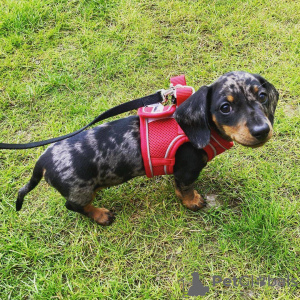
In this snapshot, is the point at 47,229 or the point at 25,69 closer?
the point at 47,229

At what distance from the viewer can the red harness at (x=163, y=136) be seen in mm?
2672

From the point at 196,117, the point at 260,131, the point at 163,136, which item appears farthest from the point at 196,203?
the point at 260,131

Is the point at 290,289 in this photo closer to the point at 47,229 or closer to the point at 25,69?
the point at 47,229

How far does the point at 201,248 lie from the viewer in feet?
10.1

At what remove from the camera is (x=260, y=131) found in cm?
223

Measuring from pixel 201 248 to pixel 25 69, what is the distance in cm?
364

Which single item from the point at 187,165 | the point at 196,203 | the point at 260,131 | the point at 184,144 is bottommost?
the point at 196,203

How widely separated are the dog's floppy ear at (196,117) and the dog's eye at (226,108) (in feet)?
0.44

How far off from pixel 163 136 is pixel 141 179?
1.07 m

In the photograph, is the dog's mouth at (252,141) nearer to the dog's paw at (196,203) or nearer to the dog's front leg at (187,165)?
the dog's front leg at (187,165)

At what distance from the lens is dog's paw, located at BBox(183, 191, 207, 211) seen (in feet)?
10.6

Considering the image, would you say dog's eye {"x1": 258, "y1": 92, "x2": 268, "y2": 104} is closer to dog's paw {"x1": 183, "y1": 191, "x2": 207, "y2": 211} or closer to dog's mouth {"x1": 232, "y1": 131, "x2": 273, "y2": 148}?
dog's mouth {"x1": 232, "y1": 131, "x2": 273, "y2": 148}

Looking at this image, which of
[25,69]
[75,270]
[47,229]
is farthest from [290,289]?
[25,69]

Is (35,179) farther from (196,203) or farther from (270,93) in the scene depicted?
(270,93)
